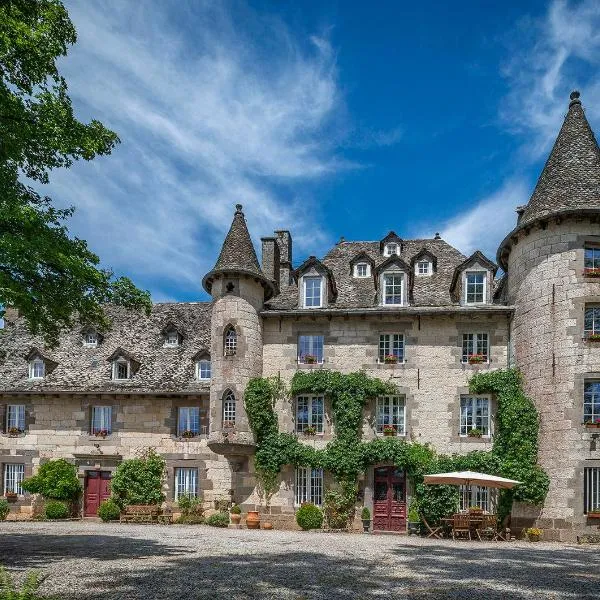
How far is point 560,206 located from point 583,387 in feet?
22.0

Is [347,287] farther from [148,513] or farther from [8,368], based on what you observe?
[8,368]

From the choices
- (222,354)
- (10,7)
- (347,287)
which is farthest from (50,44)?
(347,287)

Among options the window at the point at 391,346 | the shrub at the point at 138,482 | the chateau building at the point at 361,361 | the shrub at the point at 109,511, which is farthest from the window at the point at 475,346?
the shrub at the point at 109,511

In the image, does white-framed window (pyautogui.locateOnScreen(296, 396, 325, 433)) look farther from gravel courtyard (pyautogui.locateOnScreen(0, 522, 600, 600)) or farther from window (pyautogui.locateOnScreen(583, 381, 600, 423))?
window (pyautogui.locateOnScreen(583, 381, 600, 423))

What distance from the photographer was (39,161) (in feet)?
53.9

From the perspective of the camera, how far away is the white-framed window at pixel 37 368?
105 ft

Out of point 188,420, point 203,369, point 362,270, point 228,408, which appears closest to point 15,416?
point 188,420

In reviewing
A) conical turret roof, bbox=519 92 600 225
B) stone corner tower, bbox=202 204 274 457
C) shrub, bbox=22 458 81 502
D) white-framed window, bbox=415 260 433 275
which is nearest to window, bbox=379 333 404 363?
white-framed window, bbox=415 260 433 275

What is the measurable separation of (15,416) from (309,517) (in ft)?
47.3

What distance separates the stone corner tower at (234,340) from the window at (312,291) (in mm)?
1630

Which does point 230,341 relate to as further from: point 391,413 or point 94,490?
point 94,490

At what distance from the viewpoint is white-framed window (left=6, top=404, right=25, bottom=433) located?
31484mm

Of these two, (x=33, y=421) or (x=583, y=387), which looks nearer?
(x=583, y=387)

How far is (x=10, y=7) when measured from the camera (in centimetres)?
1495
